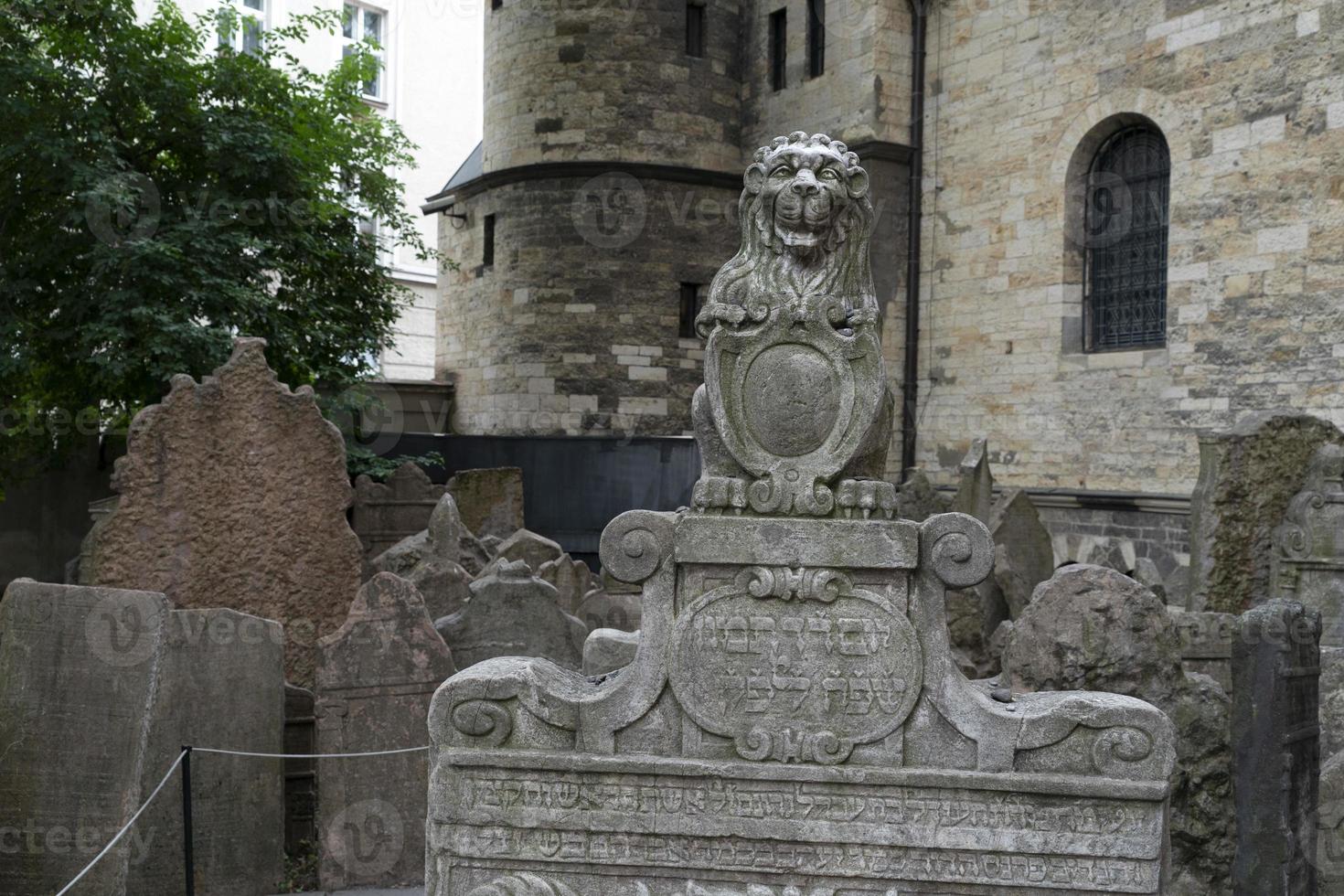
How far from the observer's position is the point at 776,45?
57.9ft

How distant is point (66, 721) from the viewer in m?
4.90

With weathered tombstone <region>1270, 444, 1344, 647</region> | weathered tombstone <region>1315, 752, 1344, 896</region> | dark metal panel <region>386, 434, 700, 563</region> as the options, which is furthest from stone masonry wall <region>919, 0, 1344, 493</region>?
weathered tombstone <region>1315, 752, 1344, 896</region>

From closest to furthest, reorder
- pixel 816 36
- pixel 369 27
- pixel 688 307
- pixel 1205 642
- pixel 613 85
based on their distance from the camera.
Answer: pixel 1205 642, pixel 816 36, pixel 613 85, pixel 688 307, pixel 369 27

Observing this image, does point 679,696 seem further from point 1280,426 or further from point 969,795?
point 1280,426

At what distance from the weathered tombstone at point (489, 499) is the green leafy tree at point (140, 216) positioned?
5.44 ft

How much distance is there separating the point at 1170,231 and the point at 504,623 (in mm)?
8703

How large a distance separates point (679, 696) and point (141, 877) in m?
2.90

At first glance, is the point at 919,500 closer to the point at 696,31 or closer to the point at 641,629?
the point at 641,629

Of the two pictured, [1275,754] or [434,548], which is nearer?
[1275,754]

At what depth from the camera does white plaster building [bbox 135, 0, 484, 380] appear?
1187 inches

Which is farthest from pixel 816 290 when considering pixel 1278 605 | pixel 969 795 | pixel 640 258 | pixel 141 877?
pixel 640 258

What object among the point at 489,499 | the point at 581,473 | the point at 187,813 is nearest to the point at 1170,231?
the point at 489,499

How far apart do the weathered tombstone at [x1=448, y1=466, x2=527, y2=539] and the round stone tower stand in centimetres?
490

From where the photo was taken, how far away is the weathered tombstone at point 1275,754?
4535 mm
